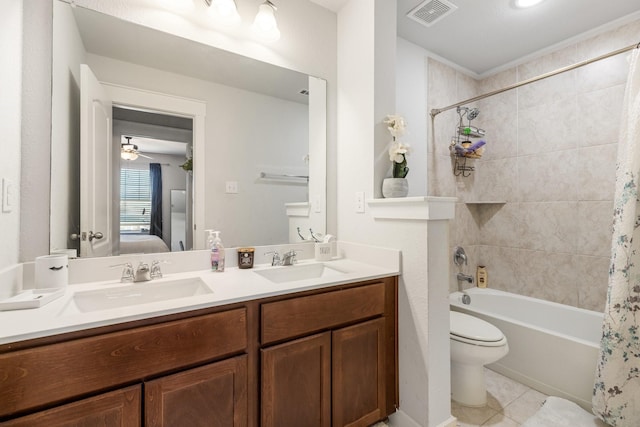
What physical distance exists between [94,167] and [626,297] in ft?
8.63

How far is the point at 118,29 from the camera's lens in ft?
4.25

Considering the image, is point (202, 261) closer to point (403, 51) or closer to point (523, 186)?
point (403, 51)

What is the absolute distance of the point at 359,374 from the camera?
134 cm

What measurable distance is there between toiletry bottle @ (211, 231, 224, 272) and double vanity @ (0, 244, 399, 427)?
6cm

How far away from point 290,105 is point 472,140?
6.25 feet

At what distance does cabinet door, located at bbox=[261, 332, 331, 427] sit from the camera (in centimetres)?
110

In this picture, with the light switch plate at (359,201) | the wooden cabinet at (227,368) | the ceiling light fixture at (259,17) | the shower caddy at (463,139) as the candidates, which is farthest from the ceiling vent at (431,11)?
the wooden cabinet at (227,368)

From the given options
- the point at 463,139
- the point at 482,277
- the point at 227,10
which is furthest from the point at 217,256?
the point at 482,277

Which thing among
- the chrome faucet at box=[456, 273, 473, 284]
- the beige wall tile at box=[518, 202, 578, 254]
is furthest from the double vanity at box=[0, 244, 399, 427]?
the beige wall tile at box=[518, 202, 578, 254]

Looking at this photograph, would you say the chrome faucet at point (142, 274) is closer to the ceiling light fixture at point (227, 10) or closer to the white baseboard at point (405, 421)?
the ceiling light fixture at point (227, 10)

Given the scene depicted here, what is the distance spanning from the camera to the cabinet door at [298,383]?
1.10 m

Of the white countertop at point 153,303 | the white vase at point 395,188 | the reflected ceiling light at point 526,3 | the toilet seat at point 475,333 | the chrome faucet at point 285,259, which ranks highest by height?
the reflected ceiling light at point 526,3

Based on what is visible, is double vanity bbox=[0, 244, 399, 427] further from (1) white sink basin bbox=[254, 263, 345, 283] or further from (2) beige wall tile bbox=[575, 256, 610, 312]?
(2) beige wall tile bbox=[575, 256, 610, 312]

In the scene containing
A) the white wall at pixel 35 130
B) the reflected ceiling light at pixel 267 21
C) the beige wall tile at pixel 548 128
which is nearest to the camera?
the white wall at pixel 35 130
